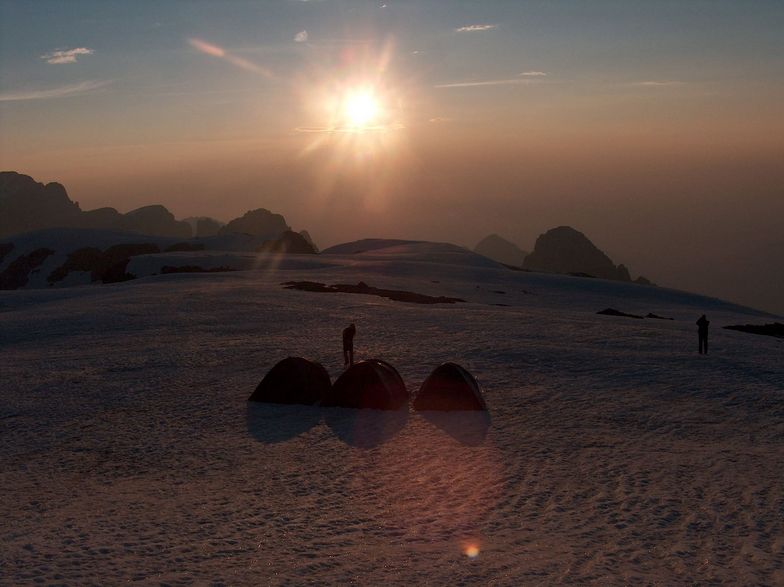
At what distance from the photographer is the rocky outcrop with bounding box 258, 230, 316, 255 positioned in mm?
121750

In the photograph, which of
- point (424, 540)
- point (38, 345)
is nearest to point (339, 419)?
point (424, 540)

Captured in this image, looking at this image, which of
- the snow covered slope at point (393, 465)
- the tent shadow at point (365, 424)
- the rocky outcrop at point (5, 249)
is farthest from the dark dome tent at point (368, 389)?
the rocky outcrop at point (5, 249)

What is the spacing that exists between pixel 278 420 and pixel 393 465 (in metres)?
5.76

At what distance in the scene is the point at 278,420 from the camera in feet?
74.7

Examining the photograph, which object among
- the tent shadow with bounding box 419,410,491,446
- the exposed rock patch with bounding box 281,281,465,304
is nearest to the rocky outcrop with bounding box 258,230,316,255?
the exposed rock patch with bounding box 281,281,465,304

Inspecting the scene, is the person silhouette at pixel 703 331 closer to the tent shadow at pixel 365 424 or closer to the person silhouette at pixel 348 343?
the person silhouette at pixel 348 343

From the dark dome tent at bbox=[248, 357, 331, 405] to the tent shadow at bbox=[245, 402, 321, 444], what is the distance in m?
0.26

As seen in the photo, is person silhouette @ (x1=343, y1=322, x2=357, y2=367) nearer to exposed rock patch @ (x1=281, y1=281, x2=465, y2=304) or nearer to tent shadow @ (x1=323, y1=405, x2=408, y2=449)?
tent shadow @ (x1=323, y1=405, x2=408, y2=449)

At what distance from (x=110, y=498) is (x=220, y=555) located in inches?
177

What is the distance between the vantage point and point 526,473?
687 inches

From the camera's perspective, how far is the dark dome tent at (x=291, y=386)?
81.1 feet

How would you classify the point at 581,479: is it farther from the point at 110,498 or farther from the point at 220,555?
the point at 110,498

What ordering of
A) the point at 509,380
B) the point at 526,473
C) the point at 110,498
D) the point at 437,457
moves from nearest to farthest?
the point at 110,498, the point at 526,473, the point at 437,457, the point at 509,380

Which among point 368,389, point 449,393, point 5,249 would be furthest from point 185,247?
point 449,393
